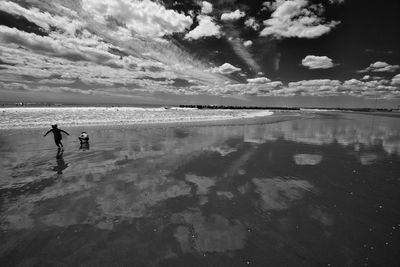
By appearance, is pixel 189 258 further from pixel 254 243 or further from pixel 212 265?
pixel 254 243

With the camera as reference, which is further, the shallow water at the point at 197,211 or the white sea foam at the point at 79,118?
the white sea foam at the point at 79,118

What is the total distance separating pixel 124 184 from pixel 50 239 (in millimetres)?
3618

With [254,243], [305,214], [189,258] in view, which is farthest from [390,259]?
[189,258]

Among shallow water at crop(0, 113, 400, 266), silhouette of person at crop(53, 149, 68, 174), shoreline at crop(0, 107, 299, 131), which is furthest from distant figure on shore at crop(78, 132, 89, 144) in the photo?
shoreline at crop(0, 107, 299, 131)

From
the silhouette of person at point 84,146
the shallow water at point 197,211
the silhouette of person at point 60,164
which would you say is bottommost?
the shallow water at point 197,211

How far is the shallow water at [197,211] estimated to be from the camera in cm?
481

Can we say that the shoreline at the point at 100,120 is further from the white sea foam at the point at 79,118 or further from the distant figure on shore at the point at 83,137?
the distant figure on shore at the point at 83,137

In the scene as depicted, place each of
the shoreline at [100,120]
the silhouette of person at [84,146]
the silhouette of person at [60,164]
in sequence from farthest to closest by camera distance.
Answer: the shoreline at [100,120]
the silhouette of person at [84,146]
the silhouette of person at [60,164]

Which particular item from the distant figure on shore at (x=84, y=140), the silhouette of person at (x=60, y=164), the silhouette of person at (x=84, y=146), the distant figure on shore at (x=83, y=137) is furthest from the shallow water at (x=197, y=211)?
the distant figure on shore at (x=83, y=137)

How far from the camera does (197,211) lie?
6648 millimetres

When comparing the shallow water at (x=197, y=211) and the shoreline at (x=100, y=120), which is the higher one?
the shoreline at (x=100, y=120)

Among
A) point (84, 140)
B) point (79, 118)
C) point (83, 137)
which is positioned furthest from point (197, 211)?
point (79, 118)

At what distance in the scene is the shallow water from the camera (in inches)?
189

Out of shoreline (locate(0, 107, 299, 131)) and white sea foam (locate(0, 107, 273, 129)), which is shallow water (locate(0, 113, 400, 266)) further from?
white sea foam (locate(0, 107, 273, 129))
